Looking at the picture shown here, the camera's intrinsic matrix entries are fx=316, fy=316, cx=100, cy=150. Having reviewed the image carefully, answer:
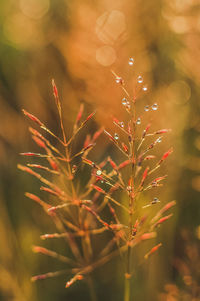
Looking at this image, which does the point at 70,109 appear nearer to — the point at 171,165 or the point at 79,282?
the point at 171,165

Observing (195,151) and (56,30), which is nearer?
(195,151)

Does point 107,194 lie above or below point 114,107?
below

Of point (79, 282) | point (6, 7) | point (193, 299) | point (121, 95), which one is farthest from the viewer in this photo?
point (6, 7)

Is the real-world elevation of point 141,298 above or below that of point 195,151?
below

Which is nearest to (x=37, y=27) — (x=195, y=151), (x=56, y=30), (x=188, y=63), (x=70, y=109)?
(x=56, y=30)

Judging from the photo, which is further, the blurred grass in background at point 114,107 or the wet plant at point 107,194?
the blurred grass in background at point 114,107

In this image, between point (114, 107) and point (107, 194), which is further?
point (114, 107)

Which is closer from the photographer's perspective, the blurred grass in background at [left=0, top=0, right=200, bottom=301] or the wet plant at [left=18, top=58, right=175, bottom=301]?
the wet plant at [left=18, top=58, right=175, bottom=301]

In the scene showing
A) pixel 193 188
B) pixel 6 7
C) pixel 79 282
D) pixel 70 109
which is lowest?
pixel 79 282
